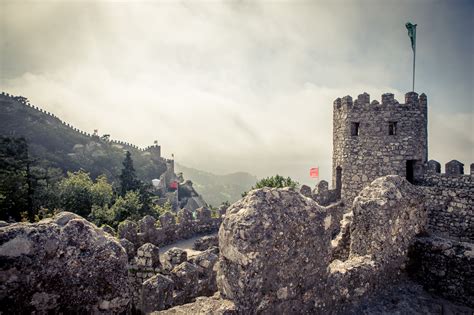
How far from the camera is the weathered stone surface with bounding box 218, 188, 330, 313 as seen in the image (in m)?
3.07

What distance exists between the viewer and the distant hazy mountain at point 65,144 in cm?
5784

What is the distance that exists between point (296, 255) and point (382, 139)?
13163 mm

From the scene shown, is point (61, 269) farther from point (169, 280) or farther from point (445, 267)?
point (445, 267)

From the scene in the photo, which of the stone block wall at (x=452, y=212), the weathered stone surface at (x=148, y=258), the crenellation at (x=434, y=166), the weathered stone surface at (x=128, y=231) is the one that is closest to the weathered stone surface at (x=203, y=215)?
the weathered stone surface at (x=128, y=231)

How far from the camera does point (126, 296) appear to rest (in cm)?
289

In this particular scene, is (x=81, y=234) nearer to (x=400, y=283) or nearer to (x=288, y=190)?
(x=288, y=190)

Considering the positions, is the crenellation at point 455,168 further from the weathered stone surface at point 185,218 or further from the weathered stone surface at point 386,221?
the weathered stone surface at point 185,218

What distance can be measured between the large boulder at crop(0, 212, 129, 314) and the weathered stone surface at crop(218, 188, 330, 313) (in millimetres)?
1081

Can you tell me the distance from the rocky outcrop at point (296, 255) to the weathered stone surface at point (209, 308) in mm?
94

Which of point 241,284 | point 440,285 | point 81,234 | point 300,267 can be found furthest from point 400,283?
point 81,234

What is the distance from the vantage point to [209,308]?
309 cm

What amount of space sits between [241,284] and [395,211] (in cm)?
331

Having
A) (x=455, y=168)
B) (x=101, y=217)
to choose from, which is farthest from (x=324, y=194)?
(x=101, y=217)

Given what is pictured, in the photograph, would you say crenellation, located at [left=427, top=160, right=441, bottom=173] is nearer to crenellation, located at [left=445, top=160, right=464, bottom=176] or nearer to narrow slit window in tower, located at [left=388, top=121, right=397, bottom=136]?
crenellation, located at [left=445, top=160, right=464, bottom=176]
